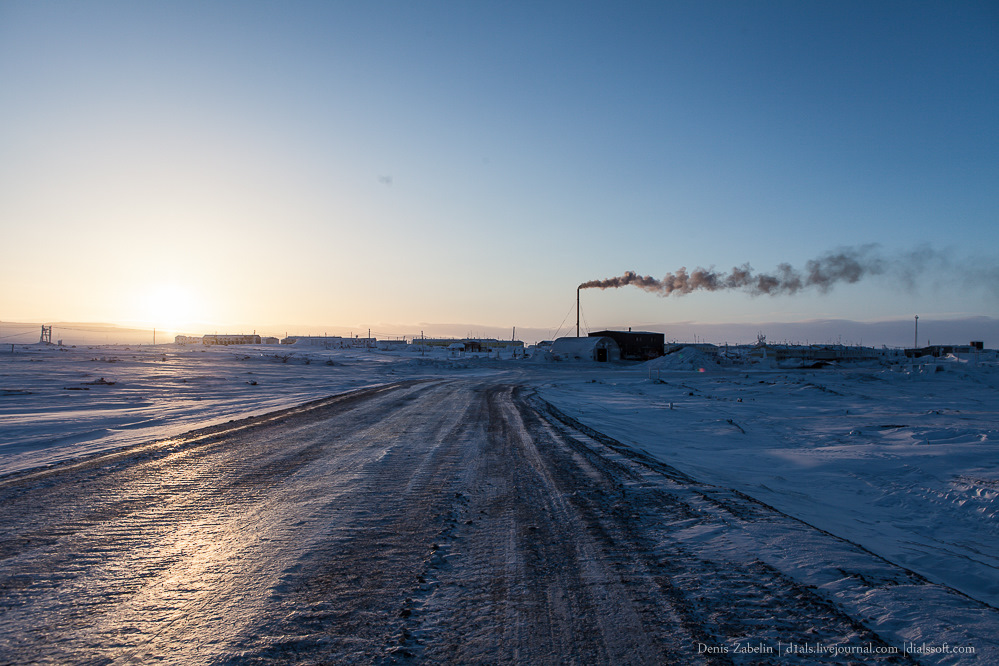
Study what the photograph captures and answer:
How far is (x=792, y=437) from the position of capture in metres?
12.9

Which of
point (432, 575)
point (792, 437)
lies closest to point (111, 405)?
point (432, 575)

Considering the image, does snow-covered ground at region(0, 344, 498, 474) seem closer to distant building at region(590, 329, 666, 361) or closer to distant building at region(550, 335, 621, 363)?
distant building at region(550, 335, 621, 363)

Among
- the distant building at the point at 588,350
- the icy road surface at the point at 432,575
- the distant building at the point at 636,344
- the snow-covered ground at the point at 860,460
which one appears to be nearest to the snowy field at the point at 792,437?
the snow-covered ground at the point at 860,460

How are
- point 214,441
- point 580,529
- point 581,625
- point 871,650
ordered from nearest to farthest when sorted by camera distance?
point 871,650, point 581,625, point 580,529, point 214,441

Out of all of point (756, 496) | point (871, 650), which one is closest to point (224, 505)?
point (871, 650)

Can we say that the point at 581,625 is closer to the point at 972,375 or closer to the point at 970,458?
the point at 970,458

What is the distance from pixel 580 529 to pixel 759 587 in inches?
71.5

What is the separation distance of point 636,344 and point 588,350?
10.9 m

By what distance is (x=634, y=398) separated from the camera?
76.3ft

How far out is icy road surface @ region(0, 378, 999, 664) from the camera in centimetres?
318

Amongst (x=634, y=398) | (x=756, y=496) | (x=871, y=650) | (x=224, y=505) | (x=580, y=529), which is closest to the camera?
(x=871, y=650)

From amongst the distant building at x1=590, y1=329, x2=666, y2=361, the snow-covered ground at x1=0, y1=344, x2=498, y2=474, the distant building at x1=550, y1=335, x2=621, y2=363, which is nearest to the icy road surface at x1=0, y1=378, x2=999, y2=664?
the snow-covered ground at x1=0, y1=344, x2=498, y2=474

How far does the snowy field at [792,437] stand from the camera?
6113 millimetres

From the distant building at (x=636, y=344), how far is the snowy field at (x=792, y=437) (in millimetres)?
47812
